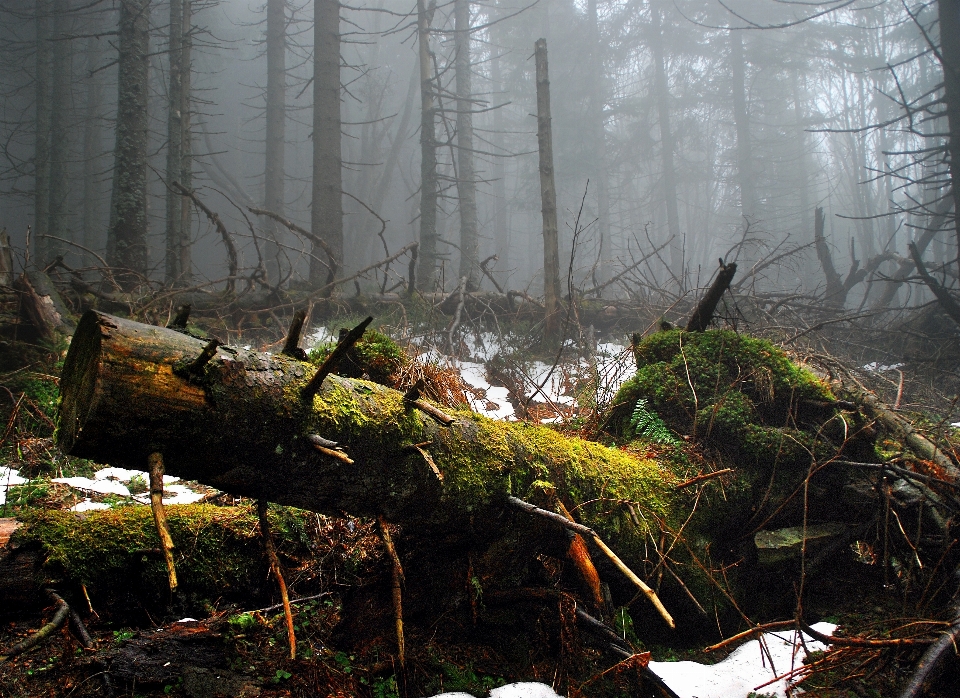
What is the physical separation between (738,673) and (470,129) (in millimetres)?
16287

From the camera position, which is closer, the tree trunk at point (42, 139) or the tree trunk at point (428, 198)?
the tree trunk at point (428, 198)

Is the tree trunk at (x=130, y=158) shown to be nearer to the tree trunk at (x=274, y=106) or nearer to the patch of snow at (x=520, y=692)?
the tree trunk at (x=274, y=106)

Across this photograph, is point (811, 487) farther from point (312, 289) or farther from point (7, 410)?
point (312, 289)

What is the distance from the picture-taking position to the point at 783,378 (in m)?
3.34

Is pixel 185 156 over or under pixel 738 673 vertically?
over

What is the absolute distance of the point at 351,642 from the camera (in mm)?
2281

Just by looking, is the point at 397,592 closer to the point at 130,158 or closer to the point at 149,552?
the point at 149,552

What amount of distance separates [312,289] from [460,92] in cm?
1082

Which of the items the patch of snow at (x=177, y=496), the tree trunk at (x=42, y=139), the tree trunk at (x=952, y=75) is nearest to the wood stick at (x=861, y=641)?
the patch of snow at (x=177, y=496)

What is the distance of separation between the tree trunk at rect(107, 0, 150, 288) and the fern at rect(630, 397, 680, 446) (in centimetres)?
891

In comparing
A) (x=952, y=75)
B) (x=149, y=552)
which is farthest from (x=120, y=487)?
(x=952, y=75)

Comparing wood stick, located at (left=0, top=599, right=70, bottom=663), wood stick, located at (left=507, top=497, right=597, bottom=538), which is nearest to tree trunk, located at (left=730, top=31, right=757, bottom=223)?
wood stick, located at (left=507, top=497, right=597, bottom=538)

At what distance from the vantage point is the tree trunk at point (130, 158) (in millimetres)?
9438

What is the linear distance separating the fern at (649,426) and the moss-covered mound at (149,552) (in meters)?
2.07
